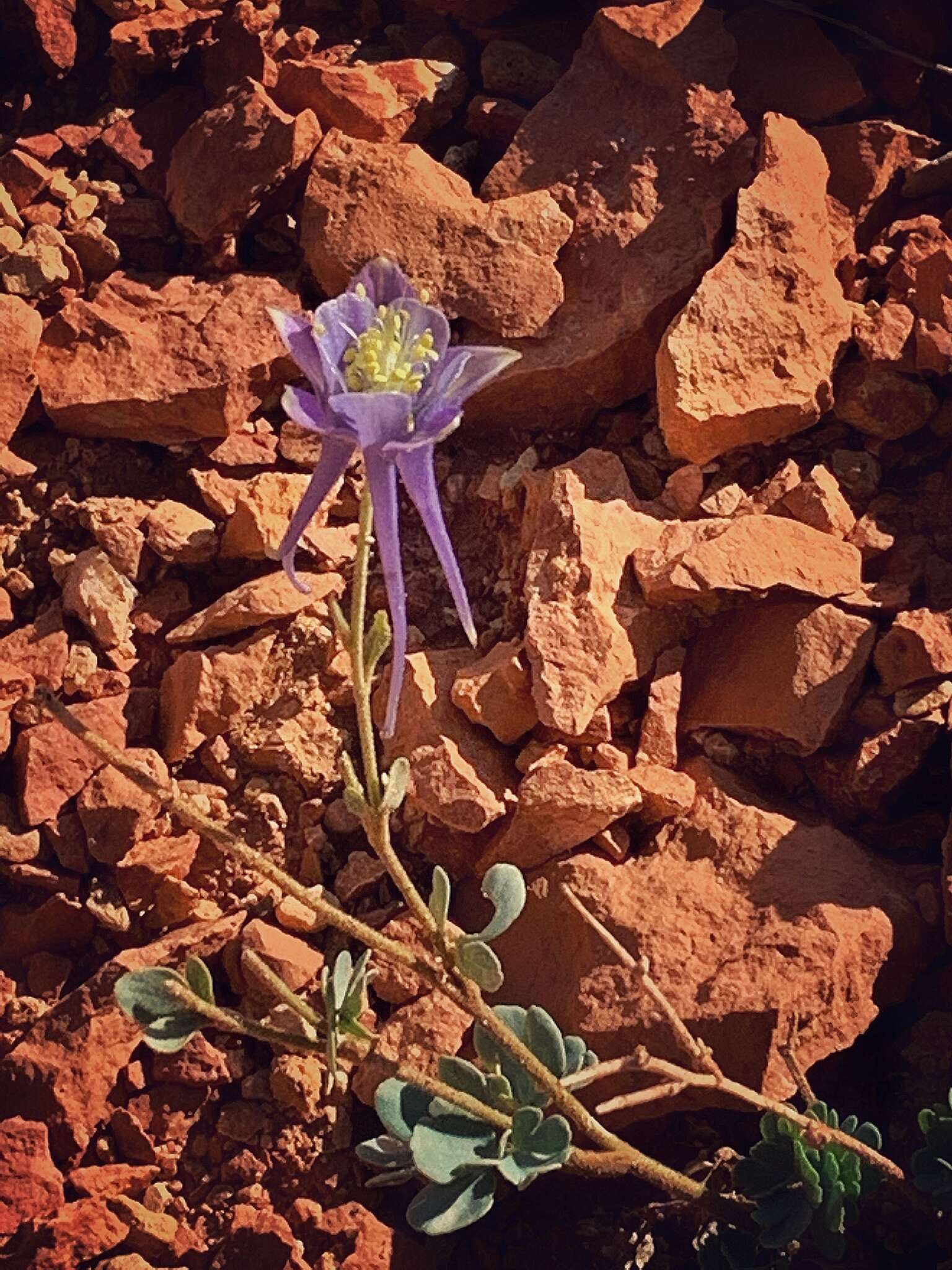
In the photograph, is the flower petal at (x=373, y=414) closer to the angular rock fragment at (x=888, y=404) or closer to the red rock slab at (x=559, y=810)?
the red rock slab at (x=559, y=810)

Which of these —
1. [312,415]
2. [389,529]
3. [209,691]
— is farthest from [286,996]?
[209,691]

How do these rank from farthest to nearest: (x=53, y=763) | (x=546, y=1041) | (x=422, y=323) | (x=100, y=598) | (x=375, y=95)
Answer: (x=375, y=95) < (x=100, y=598) < (x=53, y=763) < (x=546, y=1041) < (x=422, y=323)

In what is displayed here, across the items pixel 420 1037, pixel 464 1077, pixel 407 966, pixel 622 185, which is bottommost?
pixel 420 1037

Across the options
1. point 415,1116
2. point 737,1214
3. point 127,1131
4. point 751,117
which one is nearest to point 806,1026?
point 737,1214

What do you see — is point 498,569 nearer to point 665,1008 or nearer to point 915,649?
point 915,649

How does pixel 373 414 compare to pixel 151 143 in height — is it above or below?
above

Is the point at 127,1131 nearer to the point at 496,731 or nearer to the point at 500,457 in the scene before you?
the point at 496,731
